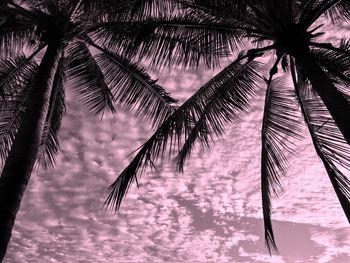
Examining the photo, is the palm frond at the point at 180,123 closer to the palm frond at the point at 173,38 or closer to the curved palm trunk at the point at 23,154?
the palm frond at the point at 173,38

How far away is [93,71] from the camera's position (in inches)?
304

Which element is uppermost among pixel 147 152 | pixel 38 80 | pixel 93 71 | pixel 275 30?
pixel 93 71

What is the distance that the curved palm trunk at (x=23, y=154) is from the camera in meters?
3.84

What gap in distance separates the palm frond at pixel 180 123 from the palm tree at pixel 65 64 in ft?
1.51

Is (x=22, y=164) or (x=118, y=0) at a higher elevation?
(x=118, y=0)

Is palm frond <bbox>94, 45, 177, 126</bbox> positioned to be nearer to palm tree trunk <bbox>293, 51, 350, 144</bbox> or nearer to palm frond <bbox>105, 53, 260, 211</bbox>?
palm frond <bbox>105, 53, 260, 211</bbox>

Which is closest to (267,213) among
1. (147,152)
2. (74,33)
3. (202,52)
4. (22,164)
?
(147,152)

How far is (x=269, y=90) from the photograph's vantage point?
6586 mm

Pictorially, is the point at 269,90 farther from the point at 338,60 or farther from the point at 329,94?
Answer: the point at 329,94

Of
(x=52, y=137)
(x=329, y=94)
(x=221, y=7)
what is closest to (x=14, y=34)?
(x=52, y=137)

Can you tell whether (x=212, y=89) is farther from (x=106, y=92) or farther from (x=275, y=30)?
(x=106, y=92)

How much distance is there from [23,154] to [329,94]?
11.8ft

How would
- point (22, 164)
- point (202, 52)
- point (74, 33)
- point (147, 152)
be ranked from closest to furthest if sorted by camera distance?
point (22, 164) → point (147, 152) → point (74, 33) → point (202, 52)

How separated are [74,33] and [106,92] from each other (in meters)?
2.47
